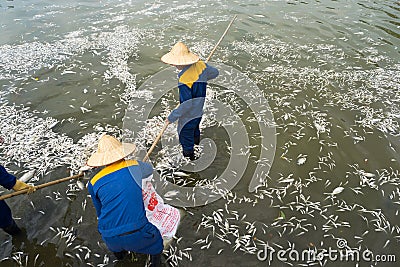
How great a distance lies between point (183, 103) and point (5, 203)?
3.07m

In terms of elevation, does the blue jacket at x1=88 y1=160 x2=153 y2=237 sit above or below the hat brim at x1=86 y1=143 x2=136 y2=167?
below

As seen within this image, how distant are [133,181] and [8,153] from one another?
4.35 meters

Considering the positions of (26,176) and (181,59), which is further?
(26,176)

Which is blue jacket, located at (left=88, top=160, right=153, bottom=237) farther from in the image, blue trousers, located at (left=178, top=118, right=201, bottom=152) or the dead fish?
the dead fish

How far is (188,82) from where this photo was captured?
463 centimetres

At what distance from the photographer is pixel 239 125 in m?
6.83

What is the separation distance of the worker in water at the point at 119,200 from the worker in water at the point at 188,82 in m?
1.69

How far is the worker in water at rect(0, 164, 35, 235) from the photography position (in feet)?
12.1

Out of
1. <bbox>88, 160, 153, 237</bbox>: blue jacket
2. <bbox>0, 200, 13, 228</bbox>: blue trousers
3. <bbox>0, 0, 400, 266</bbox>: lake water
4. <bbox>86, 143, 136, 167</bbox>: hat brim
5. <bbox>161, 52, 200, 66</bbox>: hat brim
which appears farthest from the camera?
<bbox>161, 52, 200, 66</bbox>: hat brim

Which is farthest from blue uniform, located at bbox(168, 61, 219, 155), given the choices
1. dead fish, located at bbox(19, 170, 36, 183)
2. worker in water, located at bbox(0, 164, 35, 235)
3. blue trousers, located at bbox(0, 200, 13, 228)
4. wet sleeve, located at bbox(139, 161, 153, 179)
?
dead fish, located at bbox(19, 170, 36, 183)

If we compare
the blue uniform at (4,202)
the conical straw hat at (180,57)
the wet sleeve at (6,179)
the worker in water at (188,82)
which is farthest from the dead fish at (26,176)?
the conical straw hat at (180,57)

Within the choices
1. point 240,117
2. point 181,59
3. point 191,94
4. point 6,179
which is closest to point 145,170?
point 191,94

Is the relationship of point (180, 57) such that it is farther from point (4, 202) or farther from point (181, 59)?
Answer: point (4, 202)

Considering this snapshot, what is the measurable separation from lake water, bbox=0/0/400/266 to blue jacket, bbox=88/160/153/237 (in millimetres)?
1264
